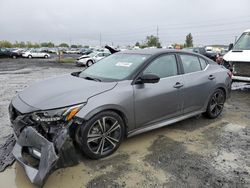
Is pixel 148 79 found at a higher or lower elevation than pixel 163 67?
lower

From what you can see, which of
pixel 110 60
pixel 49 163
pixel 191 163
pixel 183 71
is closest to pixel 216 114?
pixel 183 71

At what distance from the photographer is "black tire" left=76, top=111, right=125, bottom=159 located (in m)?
3.28

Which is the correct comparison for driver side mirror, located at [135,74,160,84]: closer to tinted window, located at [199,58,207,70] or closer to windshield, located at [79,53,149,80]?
windshield, located at [79,53,149,80]

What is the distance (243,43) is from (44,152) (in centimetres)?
817

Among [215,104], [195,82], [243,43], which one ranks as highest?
[243,43]

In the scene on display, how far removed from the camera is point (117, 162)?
138 inches

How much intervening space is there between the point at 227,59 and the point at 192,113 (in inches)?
169

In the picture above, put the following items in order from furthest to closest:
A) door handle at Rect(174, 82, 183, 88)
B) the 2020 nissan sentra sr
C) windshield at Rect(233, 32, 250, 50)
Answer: windshield at Rect(233, 32, 250, 50)
door handle at Rect(174, 82, 183, 88)
the 2020 nissan sentra sr

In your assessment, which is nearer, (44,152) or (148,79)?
(44,152)

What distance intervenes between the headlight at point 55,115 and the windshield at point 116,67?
105cm

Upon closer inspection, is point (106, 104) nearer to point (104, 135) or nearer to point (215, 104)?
point (104, 135)

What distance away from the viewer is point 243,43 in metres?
8.74

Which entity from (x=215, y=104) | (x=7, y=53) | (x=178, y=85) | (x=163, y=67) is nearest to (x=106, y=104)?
(x=163, y=67)

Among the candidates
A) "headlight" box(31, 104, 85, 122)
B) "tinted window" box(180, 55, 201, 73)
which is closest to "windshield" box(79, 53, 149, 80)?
"tinted window" box(180, 55, 201, 73)
